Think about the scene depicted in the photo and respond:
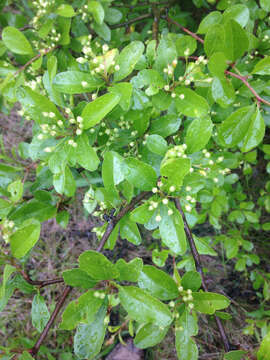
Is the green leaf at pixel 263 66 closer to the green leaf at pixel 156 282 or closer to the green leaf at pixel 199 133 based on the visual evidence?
the green leaf at pixel 199 133

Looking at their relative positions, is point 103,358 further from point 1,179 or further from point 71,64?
point 71,64

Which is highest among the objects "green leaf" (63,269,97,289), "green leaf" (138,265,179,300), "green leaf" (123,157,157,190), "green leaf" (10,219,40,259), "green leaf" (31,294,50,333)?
"green leaf" (123,157,157,190)

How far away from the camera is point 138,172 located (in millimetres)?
1358

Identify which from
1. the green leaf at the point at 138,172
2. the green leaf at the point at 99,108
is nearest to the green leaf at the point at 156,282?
the green leaf at the point at 138,172

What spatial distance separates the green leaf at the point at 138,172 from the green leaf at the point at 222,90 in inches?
23.8

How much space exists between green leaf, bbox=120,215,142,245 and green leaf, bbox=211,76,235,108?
0.88m

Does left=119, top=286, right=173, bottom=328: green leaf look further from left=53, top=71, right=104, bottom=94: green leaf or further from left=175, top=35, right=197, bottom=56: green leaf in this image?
left=175, top=35, right=197, bottom=56: green leaf

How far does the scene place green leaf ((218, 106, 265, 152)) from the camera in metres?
1.51

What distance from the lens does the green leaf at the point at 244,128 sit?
151 centimetres

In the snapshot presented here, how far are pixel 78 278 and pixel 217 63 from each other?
131 centimetres

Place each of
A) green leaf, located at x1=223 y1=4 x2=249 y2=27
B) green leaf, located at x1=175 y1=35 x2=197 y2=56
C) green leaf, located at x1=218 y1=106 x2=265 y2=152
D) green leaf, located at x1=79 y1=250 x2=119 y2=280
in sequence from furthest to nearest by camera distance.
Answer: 1. green leaf, located at x1=175 y1=35 x2=197 y2=56
2. green leaf, located at x1=223 y1=4 x2=249 y2=27
3. green leaf, located at x1=218 y1=106 x2=265 y2=152
4. green leaf, located at x1=79 y1=250 x2=119 y2=280

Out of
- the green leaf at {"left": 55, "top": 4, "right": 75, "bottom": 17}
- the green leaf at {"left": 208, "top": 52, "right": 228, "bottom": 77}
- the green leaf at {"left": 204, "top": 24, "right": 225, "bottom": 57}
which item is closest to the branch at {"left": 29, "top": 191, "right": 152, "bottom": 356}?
the green leaf at {"left": 208, "top": 52, "right": 228, "bottom": 77}

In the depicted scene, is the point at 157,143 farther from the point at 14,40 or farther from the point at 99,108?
the point at 14,40

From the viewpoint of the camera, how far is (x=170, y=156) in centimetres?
130
